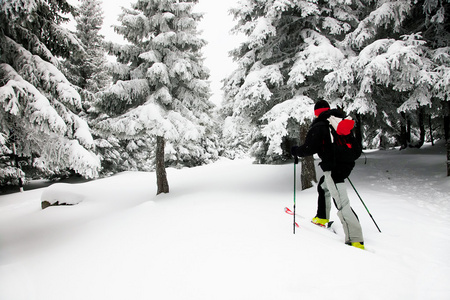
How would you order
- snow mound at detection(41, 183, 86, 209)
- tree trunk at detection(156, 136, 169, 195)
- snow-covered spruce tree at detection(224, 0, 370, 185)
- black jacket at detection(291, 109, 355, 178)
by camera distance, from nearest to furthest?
black jacket at detection(291, 109, 355, 178) → snow-covered spruce tree at detection(224, 0, 370, 185) → tree trunk at detection(156, 136, 169, 195) → snow mound at detection(41, 183, 86, 209)

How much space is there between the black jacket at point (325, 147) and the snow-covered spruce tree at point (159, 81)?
5.93 metres

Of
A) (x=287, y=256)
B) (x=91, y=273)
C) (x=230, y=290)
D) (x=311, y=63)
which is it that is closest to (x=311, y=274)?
(x=287, y=256)

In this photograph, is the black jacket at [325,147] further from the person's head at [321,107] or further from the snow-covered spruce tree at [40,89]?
the snow-covered spruce tree at [40,89]

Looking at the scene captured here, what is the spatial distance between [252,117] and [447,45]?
6.60 meters

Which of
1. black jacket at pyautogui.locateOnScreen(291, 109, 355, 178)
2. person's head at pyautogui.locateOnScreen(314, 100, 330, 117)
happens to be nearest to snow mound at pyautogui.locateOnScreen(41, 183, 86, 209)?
black jacket at pyautogui.locateOnScreen(291, 109, 355, 178)

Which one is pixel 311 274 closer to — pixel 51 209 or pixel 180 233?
pixel 180 233

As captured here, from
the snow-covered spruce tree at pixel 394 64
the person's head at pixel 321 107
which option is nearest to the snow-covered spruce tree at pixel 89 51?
the snow-covered spruce tree at pixel 394 64

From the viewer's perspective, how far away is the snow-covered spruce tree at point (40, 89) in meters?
5.17

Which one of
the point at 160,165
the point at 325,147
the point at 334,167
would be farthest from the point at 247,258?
the point at 160,165

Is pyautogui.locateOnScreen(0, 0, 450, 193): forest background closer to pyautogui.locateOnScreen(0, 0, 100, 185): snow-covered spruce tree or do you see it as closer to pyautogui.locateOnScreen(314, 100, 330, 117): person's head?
pyautogui.locateOnScreen(0, 0, 100, 185): snow-covered spruce tree

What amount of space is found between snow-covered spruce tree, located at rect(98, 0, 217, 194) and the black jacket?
5933 millimetres

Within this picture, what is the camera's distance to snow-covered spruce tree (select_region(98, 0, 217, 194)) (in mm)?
9109

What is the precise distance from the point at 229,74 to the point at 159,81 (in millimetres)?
2906

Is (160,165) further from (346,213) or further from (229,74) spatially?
(346,213)
